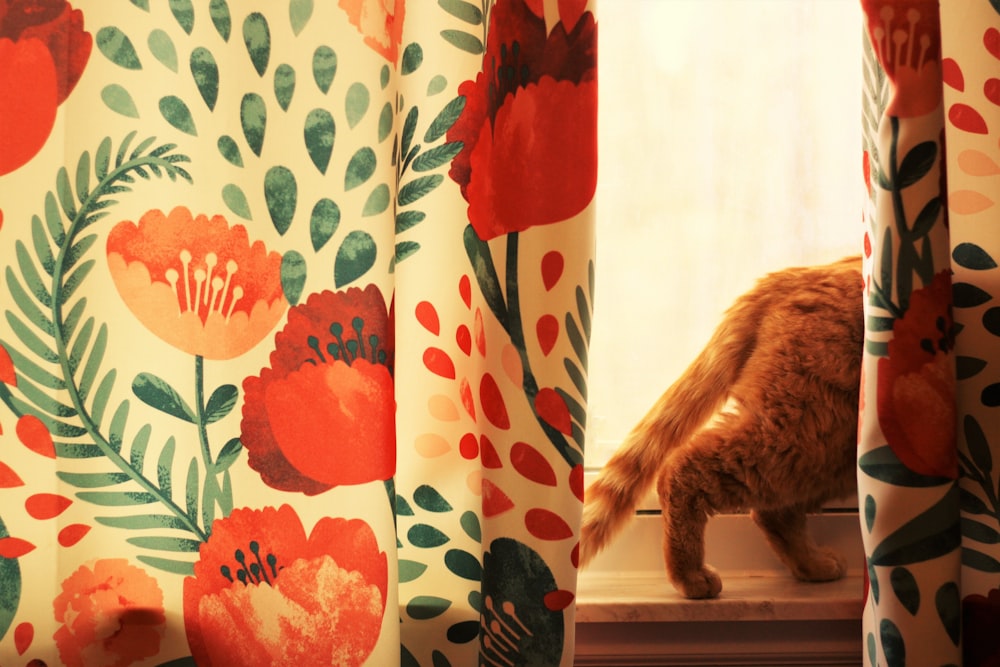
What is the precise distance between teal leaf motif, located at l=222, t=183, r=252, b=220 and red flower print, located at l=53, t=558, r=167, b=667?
1.15 feet

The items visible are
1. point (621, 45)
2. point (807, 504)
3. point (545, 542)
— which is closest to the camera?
point (545, 542)

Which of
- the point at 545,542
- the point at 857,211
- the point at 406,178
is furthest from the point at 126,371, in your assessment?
the point at 857,211

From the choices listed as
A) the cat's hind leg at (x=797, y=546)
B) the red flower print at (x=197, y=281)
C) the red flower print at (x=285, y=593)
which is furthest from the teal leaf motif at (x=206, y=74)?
the cat's hind leg at (x=797, y=546)

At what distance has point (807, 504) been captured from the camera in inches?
37.7

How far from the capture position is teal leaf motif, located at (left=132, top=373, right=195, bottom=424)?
75cm

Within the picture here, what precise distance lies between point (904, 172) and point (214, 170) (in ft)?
2.21

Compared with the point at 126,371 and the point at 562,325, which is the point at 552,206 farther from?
the point at 126,371

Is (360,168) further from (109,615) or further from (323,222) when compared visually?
(109,615)

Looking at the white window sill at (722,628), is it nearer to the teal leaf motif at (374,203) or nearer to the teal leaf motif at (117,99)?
the teal leaf motif at (374,203)

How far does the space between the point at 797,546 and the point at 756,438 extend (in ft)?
0.57

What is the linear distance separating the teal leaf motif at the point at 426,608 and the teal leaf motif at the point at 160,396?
0.28m

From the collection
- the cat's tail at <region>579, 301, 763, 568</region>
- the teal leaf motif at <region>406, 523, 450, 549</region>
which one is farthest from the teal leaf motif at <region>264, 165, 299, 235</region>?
the cat's tail at <region>579, 301, 763, 568</region>

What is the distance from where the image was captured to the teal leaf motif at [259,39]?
770 millimetres

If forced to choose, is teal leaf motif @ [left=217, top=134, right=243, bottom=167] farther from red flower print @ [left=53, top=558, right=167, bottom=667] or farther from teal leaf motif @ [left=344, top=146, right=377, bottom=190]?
red flower print @ [left=53, top=558, right=167, bottom=667]
